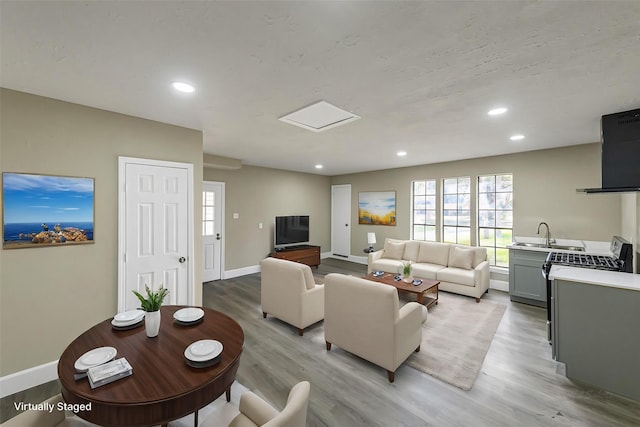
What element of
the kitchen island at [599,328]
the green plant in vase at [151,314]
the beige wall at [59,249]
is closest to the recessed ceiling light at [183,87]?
the beige wall at [59,249]

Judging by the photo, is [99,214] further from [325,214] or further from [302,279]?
[325,214]

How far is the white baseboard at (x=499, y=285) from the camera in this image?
15.3 ft

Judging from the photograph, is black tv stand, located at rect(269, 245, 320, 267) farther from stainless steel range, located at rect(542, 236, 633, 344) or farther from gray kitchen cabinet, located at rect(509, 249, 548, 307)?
stainless steel range, located at rect(542, 236, 633, 344)

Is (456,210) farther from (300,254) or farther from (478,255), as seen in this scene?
(300,254)

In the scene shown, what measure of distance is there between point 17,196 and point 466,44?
364cm

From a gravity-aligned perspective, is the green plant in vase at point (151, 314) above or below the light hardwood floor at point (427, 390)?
above

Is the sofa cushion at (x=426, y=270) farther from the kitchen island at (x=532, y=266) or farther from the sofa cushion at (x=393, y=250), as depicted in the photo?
the kitchen island at (x=532, y=266)

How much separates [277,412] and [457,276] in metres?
4.16

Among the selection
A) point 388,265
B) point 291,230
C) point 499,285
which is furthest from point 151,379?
point 499,285

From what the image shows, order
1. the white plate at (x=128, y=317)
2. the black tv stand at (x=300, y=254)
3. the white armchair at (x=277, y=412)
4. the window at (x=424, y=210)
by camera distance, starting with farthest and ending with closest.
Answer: the black tv stand at (x=300, y=254), the window at (x=424, y=210), the white plate at (x=128, y=317), the white armchair at (x=277, y=412)

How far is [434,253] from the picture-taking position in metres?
5.10

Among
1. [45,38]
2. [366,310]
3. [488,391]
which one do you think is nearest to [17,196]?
[45,38]

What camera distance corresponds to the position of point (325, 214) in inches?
307

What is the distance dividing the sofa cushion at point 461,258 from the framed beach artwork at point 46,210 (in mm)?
5422
